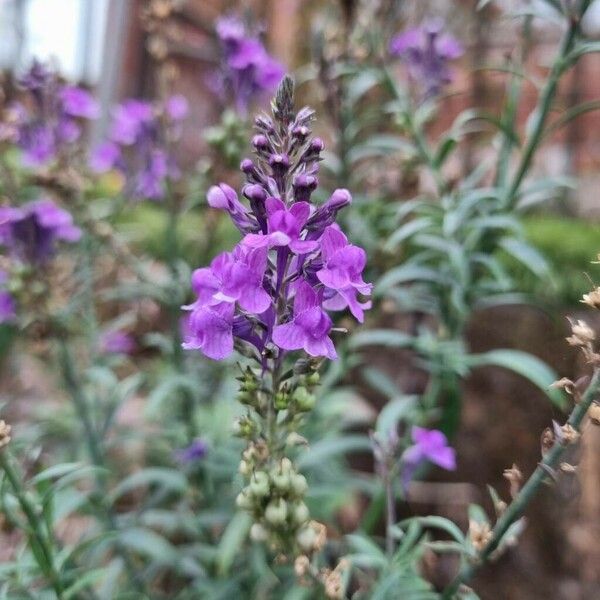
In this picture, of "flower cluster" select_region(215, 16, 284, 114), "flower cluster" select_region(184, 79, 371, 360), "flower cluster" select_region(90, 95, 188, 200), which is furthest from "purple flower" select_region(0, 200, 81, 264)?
"flower cluster" select_region(184, 79, 371, 360)

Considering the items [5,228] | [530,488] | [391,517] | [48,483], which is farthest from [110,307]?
[530,488]

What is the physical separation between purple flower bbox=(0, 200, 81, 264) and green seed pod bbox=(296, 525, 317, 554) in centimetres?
97

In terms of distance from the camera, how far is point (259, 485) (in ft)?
2.96

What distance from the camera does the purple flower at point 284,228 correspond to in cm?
81

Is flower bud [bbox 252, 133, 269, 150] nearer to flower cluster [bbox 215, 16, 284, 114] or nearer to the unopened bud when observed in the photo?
the unopened bud

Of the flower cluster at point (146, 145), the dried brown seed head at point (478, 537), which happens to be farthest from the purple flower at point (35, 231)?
the dried brown seed head at point (478, 537)

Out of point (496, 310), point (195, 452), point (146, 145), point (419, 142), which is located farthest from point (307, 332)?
point (496, 310)

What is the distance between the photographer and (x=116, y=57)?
4.97 meters

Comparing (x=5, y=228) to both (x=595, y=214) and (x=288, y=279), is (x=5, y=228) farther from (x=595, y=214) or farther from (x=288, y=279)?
(x=595, y=214)

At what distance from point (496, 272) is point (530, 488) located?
67cm

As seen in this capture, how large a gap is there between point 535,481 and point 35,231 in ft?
3.96

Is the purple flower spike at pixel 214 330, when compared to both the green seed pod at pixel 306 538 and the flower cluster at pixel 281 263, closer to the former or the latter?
the flower cluster at pixel 281 263

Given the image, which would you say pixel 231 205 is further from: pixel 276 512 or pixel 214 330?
pixel 276 512

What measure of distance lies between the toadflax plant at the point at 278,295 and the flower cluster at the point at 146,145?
1.00 metres
